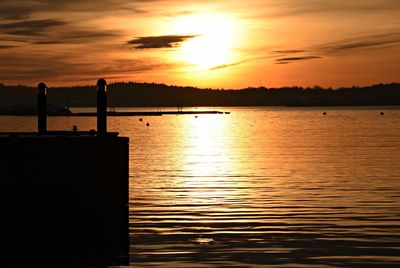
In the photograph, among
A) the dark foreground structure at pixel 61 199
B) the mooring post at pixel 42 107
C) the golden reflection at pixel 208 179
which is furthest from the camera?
the golden reflection at pixel 208 179

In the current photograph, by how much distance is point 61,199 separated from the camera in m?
19.3

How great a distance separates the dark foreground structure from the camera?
62.7 feet

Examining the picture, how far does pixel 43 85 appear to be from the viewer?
25.0 metres

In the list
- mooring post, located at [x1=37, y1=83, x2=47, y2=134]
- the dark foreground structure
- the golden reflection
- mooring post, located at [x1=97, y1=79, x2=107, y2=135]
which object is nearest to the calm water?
the golden reflection

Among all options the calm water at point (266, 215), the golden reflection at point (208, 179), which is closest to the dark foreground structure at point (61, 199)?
the calm water at point (266, 215)

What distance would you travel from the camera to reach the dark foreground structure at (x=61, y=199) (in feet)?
62.7

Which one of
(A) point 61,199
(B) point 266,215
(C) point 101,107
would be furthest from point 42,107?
(B) point 266,215

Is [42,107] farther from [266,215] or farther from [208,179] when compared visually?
[208,179]

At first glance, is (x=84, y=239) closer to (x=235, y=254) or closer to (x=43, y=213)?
(x=43, y=213)

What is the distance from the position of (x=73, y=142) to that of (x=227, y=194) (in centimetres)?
2123

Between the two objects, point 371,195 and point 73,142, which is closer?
point 73,142

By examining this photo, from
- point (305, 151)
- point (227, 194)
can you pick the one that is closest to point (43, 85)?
point (227, 194)

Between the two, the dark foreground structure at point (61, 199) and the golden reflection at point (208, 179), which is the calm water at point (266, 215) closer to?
the golden reflection at point (208, 179)

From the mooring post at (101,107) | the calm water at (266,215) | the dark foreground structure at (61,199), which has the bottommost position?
the calm water at (266,215)
